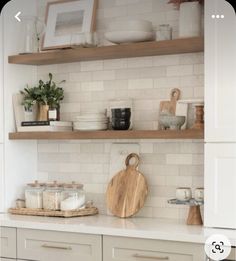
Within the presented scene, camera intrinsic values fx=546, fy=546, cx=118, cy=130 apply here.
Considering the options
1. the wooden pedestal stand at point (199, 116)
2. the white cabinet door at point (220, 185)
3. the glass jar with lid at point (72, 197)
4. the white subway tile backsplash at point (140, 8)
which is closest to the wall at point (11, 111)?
the glass jar with lid at point (72, 197)

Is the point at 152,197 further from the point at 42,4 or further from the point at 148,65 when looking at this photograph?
the point at 42,4

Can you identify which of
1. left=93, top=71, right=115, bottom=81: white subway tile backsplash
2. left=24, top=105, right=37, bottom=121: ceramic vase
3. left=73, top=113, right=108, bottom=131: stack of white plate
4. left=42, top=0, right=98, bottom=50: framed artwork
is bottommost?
left=73, top=113, right=108, bottom=131: stack of white plate

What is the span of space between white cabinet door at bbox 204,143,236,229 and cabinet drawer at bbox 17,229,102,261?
73cm

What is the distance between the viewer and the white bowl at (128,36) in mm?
3611

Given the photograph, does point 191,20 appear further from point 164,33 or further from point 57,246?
point 57,246

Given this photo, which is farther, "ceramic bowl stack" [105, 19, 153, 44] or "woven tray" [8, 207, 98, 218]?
"woven tray" [8, 207, 98, 218]

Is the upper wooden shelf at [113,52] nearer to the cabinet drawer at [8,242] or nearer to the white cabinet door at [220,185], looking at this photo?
the white cabinet door at [220,185]

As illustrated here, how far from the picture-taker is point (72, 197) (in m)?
3.89

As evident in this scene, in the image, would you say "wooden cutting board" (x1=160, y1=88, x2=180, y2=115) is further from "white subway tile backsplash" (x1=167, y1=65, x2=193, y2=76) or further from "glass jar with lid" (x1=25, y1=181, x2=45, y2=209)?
"glass jar with lid" (x1=25, y1=181, x2=45, y2=209)

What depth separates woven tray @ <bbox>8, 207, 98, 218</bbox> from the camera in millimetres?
3846

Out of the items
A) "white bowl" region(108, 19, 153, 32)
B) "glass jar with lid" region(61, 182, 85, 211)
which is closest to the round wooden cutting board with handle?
"glass jar with lid" region(61, 182, 85, 211)

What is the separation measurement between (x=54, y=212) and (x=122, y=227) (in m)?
0.68

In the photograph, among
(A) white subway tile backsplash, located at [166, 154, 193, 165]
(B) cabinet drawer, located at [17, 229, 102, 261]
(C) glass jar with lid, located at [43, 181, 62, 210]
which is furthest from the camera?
(C) glass jar with lid, located at [43, 181, 62, 210]

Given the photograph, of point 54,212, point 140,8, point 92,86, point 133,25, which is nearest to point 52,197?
point 54,212
